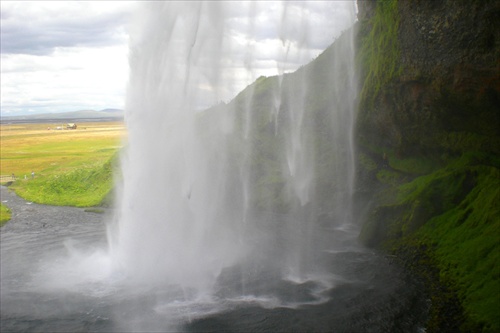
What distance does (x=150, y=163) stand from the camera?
86.4 feet

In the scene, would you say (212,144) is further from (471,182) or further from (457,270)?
(457,270)

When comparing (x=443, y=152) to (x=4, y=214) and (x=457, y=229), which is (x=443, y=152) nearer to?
(x=457, y=229)

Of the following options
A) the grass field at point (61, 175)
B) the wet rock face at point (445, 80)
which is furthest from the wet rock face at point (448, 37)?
the grass field at point (61, 175)

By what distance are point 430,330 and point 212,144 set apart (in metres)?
31.6

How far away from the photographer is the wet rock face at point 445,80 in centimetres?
2545

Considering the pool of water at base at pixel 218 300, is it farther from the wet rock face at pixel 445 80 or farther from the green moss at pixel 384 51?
the green moss at pixel 384 51

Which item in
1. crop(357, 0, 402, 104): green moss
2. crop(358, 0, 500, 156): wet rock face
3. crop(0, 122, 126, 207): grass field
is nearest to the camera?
crop(358, 0, 500, 156): wet rock face

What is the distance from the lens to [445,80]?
2828 centimetres

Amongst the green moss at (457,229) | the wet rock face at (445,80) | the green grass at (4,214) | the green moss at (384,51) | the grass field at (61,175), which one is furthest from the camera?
the grass field at (61,175)

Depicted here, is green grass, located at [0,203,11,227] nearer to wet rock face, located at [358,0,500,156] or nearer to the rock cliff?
the rock cliff

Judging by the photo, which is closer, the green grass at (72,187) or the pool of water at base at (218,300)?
the pool of water at base at (218,300)

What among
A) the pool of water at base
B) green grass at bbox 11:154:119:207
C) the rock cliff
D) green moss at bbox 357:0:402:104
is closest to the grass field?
green grass at bbox 11:154:119:207

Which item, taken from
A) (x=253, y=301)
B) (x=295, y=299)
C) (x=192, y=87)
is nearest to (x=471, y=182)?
(x=295, y=299)

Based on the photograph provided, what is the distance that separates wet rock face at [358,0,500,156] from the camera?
1002 inches
